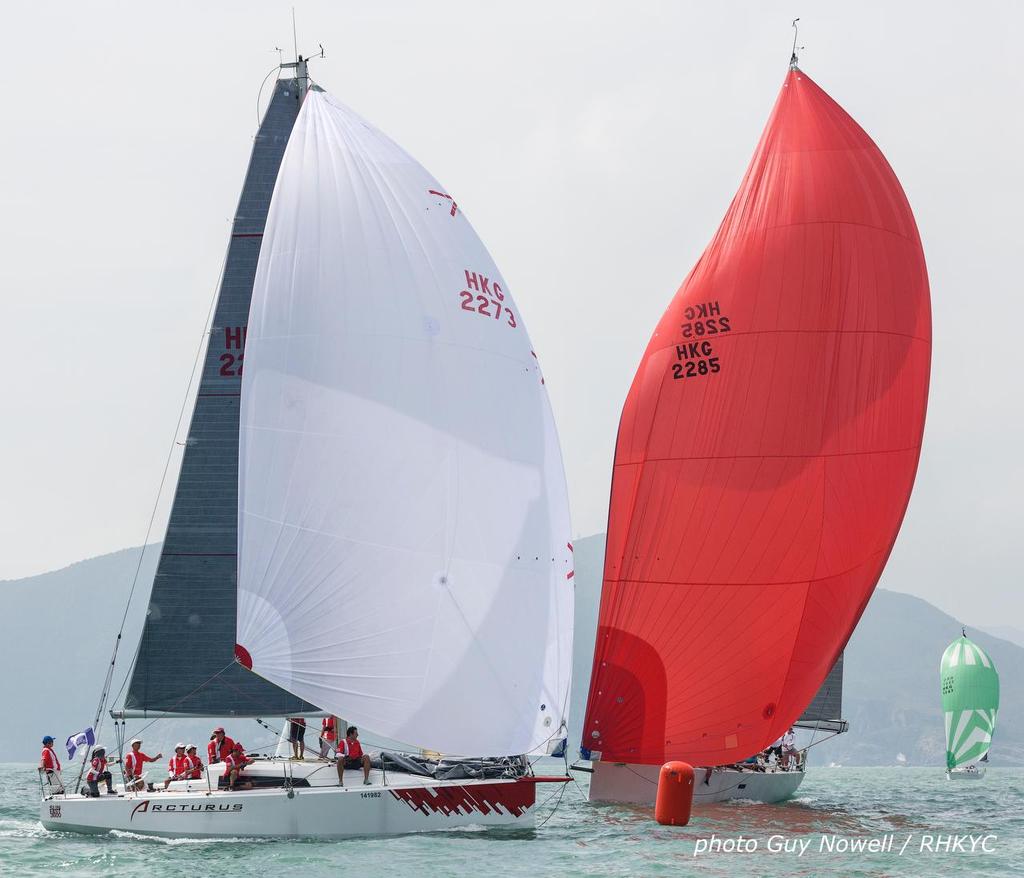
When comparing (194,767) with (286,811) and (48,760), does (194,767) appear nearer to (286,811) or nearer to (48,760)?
(286,811)

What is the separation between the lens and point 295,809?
20.0 metres

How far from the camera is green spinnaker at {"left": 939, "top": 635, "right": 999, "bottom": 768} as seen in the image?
60031mm

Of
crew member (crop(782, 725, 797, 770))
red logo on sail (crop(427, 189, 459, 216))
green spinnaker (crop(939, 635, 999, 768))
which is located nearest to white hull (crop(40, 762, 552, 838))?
red logo on sail (crop(427, 189, 459, 216))

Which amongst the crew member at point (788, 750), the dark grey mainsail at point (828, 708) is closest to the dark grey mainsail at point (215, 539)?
the crew member at point (788, 750)

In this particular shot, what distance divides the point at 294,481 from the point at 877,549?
33.3ft

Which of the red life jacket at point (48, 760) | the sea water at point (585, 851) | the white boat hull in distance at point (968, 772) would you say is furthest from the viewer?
the white boat hull in distance at point (968, 772)

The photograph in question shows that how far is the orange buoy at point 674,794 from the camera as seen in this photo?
22.8 m

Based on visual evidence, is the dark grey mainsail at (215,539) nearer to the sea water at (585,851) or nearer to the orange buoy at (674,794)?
the sea water at (585,851)

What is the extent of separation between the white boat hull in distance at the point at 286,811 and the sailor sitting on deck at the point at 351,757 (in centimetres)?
22

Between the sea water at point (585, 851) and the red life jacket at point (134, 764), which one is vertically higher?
the red life jacket at point (134, 764)

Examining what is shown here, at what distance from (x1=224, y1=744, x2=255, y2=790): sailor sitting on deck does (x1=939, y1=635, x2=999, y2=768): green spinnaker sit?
147 ft

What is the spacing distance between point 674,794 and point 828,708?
15115 mm

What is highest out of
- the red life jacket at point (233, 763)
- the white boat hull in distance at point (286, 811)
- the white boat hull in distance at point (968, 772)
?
the red life jacket at point (233, 763)

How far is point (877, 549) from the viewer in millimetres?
25172
